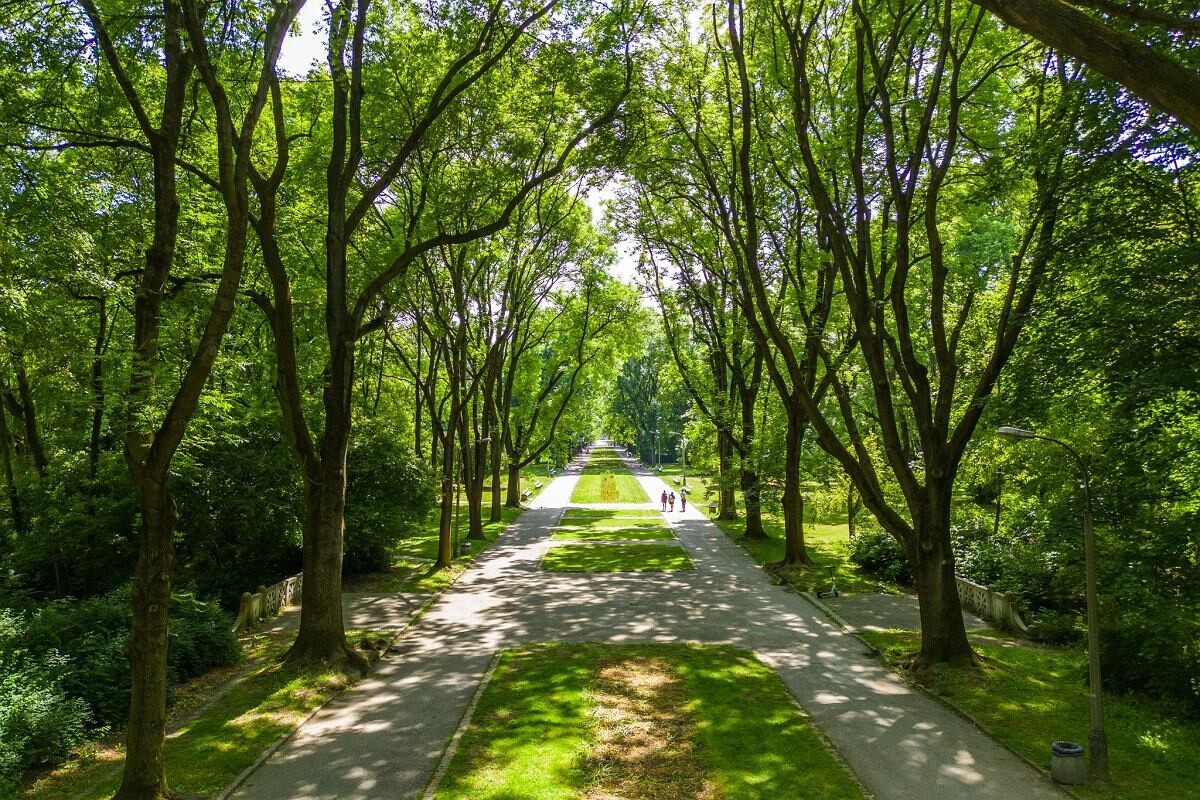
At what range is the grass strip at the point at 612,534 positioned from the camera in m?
31.5

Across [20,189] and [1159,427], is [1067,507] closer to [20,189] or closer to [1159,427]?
[1159,427]

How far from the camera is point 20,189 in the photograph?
12.6 m

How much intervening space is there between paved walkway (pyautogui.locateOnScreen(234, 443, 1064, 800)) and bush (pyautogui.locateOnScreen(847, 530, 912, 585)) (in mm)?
3614

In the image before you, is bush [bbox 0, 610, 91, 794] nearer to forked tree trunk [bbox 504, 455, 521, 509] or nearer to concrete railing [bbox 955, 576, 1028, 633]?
concrete railing [bbox 955, 576, 1028, 633]

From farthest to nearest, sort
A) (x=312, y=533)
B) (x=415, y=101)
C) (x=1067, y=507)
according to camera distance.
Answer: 1. (x=415, y=101)
2. (x=312, y=533)
3. (x=1067, y=507)

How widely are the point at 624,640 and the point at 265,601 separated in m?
9.14

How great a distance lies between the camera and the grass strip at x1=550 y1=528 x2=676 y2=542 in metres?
31.5

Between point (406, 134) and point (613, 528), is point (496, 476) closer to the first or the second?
point (613, 528)


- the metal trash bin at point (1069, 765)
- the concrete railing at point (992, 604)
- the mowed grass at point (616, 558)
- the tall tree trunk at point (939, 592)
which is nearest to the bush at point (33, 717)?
the metal trash bin at point (1069, 765)

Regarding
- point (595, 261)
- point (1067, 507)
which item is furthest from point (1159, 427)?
point (595, 261)

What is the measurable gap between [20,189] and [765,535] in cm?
2758

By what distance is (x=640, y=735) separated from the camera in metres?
10.4

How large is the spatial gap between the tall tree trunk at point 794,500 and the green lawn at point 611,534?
886 centimetres

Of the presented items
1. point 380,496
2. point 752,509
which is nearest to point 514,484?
point 752,509
